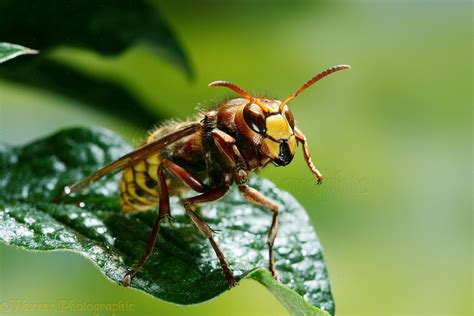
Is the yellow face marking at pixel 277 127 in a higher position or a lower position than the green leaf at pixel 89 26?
lower

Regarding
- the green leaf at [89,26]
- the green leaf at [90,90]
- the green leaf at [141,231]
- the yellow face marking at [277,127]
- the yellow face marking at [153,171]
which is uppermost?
the green leaf at [89,26]

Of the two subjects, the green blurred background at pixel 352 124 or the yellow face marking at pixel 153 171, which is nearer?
the yellow face marking at pixel 153 171

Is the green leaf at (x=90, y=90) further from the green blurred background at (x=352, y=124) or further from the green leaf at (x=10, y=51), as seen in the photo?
the green leaf at (x=10, y=51)

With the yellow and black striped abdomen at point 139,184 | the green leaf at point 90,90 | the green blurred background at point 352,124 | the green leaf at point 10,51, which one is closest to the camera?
the green leaf at point 10,51

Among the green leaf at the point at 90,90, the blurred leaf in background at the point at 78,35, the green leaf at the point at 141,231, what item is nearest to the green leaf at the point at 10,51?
the green leaf at the point at 141,231

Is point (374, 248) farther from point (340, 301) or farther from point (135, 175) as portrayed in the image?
point (135, 175)

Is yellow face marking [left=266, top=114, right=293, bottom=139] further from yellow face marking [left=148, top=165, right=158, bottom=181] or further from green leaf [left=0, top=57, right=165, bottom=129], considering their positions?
green leaf [left=0, top=57, right=165, bottom=129]
